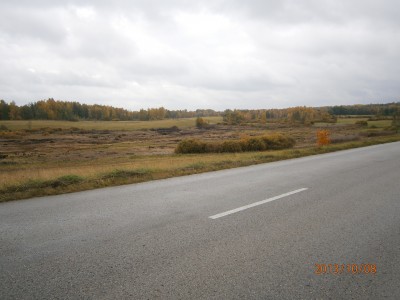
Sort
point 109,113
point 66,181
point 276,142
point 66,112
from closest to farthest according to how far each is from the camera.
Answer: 1. point 66,181
2. point 276,142
3. point 66,112
4. point 109,113

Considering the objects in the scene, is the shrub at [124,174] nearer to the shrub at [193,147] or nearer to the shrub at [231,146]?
the shrub at [231,146]

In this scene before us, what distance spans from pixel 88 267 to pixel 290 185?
21.5 feet

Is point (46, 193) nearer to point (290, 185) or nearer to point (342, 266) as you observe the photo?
point (290, 185)

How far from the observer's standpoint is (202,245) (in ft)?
13.8

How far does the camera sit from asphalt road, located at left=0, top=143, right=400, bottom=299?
317 centimetres

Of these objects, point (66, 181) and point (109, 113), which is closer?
point (66, 181)

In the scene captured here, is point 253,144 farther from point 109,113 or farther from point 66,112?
point 109,113

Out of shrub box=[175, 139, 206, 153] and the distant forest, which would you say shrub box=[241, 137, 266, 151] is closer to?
shrub box=[175, 139, 206, 153]

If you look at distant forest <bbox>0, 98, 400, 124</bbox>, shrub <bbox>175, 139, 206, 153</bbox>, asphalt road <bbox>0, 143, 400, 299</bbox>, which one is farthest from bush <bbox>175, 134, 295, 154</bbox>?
distant forest <bbox>0, 98, 400, 124</bbox>

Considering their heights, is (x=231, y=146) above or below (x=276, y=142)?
below

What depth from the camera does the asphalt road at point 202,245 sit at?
317cm
